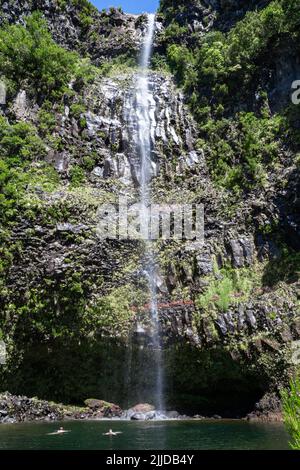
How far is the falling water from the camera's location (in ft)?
82.3

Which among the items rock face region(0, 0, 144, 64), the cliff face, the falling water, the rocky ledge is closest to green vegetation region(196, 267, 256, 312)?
the cliff face

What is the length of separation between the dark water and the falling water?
395 centimetres

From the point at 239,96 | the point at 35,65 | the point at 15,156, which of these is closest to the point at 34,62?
the point at 35,65

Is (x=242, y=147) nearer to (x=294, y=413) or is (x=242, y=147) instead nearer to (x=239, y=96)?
(x=239, y=96)

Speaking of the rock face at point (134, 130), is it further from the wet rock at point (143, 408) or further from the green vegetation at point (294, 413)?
the green vegetation at point (294, 413)

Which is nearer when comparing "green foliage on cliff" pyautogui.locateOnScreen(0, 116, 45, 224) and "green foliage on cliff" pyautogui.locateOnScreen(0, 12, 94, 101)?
"green foliage on cliff" pyautogui.locateOnScreen(0, 116, 45, 224)

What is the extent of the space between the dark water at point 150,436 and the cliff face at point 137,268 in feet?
12.7

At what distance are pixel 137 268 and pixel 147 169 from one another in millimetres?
8407

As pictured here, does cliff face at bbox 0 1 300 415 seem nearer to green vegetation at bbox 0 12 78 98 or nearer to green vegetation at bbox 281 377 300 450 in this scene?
green vegetation at bbox 0 12 78 98

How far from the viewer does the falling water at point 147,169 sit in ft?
82.3

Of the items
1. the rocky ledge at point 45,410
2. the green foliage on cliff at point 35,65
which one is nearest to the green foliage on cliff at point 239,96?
the green foliage on cliff at point 35,65

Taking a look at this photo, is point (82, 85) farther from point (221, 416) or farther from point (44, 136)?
point (221, 416)

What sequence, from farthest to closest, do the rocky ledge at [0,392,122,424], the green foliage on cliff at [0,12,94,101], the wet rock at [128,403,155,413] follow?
the green foliage on cliff at [0,12,94,101]
the wet rock at [128,403,155,413]
the rocky ledge at [0,392,122,424]

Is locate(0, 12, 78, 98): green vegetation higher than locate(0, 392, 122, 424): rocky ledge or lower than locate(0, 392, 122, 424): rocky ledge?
higher
